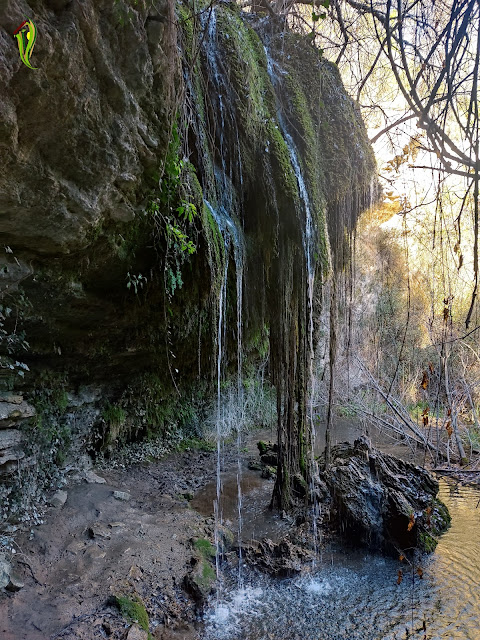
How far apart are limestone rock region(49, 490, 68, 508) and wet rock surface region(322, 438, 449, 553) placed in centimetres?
316

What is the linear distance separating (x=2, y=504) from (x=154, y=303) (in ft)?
7.93

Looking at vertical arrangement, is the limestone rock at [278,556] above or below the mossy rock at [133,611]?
below

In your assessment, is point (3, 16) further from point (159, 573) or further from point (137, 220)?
point (159, 573)

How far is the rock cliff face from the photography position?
7.00ft

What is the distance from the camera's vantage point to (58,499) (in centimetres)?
467

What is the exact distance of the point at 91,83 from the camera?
84.7 inches

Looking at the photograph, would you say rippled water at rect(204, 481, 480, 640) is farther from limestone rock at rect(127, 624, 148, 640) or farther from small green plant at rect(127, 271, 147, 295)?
small green plant at rect(127, 271, 147, 295)

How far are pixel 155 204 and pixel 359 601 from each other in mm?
3898

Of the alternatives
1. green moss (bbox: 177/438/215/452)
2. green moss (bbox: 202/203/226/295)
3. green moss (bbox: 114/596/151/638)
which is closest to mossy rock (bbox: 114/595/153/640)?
green moss (bbox: 114/596/151/638)

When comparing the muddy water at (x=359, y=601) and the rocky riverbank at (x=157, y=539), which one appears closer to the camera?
the rocky riverbank at (x=157, y=539)

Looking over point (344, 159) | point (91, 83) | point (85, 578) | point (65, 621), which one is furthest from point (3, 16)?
point (344, 159)

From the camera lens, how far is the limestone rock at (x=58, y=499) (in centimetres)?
457

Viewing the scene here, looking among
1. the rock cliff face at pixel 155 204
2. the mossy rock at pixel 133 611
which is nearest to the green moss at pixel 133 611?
the mossy rock at pixel 133 611

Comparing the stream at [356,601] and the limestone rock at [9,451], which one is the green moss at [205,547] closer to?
the stream at [356,601]
